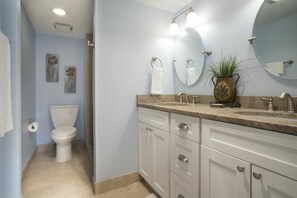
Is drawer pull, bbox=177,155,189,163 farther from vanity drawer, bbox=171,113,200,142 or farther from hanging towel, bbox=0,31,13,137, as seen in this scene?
hanging towel, bbox=0,31,13,137

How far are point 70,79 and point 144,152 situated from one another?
218 centimetres

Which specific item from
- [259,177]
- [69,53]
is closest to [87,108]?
[69,53]

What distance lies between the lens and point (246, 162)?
2.37 feet

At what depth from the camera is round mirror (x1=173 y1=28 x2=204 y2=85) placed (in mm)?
1741

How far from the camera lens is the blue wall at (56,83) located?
8.87 feet

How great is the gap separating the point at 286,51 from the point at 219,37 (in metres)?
0.58

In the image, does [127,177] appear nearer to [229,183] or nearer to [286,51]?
[229,183]

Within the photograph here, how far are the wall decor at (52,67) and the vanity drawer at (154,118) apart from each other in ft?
6.59

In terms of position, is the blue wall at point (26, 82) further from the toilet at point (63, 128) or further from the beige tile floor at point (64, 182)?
the toilet at point (63, 128)

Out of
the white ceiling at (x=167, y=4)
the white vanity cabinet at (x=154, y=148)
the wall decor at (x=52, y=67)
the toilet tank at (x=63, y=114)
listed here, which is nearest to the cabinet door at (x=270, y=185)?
the white vanity cabinet at (x=154, y=148)

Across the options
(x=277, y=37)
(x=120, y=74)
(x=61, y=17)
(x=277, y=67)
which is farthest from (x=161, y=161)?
(x=61, y=17)

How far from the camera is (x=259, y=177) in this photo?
2.22 feet

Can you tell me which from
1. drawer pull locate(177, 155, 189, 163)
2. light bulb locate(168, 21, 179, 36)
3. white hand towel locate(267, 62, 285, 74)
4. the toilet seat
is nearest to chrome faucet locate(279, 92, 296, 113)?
white hand towel locate(267, 62, 285, 74)

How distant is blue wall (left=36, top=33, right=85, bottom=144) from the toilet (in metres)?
0.24
